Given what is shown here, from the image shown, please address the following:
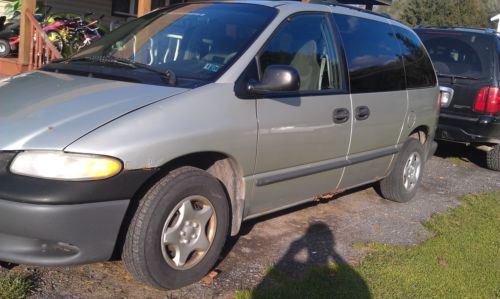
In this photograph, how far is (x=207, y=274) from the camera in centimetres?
357

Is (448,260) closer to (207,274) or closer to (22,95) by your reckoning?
(207,274)

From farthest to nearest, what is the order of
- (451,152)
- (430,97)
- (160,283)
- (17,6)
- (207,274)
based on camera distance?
1. (17,6)
2. (451,152)
3. (430,97)
4. (207,274)
5. (160,283)

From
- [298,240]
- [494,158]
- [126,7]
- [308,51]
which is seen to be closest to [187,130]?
[308,51]

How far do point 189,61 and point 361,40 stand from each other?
1687mm

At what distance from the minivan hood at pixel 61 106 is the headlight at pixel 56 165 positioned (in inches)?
1.8

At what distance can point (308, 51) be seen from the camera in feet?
13.6

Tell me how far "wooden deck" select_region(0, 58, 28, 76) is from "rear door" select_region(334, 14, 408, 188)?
6036mm

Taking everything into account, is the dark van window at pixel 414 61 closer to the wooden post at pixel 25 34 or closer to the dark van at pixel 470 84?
the dark van at pixel 470 84

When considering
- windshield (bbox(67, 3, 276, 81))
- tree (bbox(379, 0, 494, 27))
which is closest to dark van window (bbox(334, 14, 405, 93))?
windshield (bbox(67, 3, 276, 81))

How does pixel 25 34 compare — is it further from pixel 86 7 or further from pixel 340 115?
pixel 340 115

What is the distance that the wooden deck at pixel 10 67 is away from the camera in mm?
8852

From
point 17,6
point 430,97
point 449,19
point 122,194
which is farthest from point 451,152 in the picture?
point 449,19

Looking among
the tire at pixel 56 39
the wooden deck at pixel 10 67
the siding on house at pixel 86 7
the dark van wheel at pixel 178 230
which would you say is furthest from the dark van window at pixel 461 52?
the siding on house at pixel 86 7

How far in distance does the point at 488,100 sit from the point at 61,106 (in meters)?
5.76
